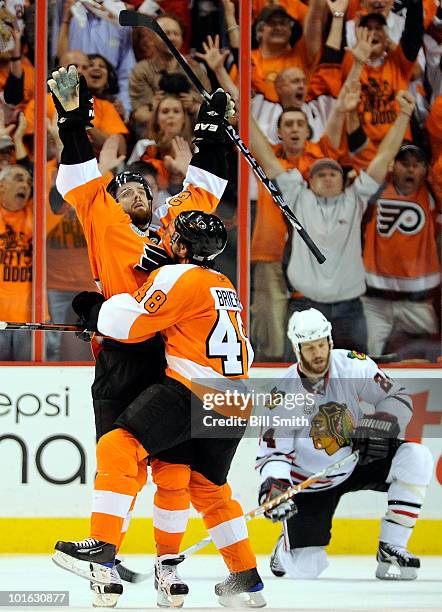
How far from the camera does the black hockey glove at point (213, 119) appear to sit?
4277 mm

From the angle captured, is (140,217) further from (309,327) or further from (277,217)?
(277,217)

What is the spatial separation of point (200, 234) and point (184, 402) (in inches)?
18.5

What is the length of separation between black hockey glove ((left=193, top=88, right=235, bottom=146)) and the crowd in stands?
5.31 ft

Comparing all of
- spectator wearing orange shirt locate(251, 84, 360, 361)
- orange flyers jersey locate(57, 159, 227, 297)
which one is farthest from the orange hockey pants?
spectator wearing orange shirt locate(251, 84, 360, 361)

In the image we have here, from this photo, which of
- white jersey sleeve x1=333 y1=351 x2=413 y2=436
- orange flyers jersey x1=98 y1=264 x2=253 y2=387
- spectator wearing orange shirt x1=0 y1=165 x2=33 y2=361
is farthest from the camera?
spectator wearing orange shirt x1=0 y1=165 x2=33 y2=361

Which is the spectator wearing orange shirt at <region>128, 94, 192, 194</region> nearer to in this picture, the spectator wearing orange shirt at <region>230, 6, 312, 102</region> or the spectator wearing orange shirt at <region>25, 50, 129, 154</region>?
the spectator wearing orange shirt at <region>25, 50, 129, 154</region>

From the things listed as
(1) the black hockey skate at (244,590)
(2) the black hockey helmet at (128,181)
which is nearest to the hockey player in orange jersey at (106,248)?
(2) the black hockey helmet at (128,181)

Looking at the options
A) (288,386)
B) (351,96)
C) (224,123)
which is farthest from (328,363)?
(351,96)

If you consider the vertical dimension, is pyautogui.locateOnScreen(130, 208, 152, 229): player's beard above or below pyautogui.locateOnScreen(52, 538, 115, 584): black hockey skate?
above

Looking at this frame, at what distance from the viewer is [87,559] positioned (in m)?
3.58

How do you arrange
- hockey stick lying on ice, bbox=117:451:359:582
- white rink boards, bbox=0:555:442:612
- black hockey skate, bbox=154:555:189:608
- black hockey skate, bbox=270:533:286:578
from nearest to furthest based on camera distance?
black hockey skate, bbox=154:555:189:608 < white rink boards, bbox=0:555:442:612 < hockey stick lying on ice, bbox=117:451:359:582 < black hockey skate, bbox=270:533:286:578

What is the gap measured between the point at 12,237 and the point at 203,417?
2.40 metres

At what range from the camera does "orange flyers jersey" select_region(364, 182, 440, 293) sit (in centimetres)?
605

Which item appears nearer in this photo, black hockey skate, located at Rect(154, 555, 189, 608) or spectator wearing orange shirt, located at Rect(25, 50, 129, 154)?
black hockey skate, located at Rect(154, 555, 189, 608)
